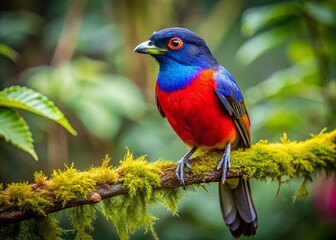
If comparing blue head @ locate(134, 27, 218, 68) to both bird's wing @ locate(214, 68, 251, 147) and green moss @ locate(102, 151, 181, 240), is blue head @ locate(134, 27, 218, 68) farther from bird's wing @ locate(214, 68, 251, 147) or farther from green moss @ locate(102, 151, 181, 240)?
green moss @ locate(102, 151, 181, 240)

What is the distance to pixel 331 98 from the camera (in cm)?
416

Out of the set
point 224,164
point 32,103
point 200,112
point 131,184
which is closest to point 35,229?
point 131,184

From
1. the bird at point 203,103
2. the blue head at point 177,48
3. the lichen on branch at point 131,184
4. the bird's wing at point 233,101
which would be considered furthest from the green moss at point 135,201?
the blue head at point 177,48

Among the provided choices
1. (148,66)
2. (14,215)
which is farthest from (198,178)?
(148,66)

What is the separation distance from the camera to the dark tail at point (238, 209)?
338 centimetres

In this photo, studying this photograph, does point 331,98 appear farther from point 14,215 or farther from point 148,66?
point 14,215

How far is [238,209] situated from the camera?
3.42m

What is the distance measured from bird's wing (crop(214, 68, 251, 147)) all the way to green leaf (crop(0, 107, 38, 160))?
1.34m

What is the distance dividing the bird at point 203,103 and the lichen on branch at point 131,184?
0.23m

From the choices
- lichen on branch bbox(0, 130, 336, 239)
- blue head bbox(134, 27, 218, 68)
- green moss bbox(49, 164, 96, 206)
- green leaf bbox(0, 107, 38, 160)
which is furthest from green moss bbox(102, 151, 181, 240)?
blue head bbox(134, 27, 218, 68)

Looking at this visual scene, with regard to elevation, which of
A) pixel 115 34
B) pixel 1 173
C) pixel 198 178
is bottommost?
pixel 198 178

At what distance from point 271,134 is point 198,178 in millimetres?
1795

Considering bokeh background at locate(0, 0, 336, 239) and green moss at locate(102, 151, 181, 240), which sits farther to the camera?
bokeh background at locate(0, 0, 336, 239)

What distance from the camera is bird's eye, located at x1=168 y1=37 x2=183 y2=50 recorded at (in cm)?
345
